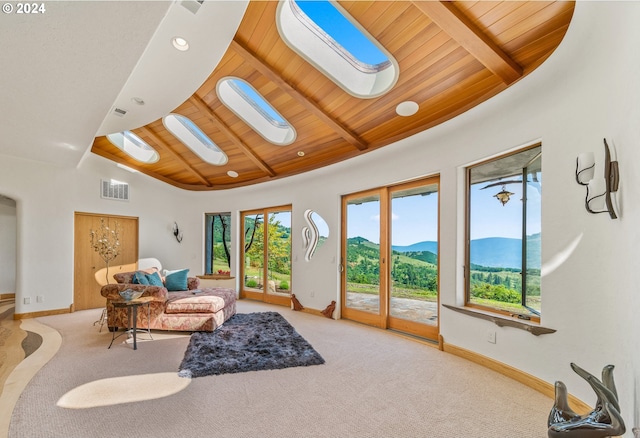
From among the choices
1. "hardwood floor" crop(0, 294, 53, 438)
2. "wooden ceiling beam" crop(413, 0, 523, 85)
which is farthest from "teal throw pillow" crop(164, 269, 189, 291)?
"wooden ceiling beam" crop(413, 0, 523, 85)

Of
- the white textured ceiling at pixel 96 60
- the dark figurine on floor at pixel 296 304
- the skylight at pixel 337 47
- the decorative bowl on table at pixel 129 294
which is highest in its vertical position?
the skylight at pixel 337 47

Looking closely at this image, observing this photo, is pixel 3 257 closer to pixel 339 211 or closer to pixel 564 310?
pixel 339 211

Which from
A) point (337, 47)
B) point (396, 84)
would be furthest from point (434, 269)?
point (337, 47)

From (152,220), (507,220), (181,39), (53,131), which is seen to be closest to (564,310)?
(507,220)

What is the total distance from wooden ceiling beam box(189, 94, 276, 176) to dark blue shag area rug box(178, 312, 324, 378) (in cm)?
295

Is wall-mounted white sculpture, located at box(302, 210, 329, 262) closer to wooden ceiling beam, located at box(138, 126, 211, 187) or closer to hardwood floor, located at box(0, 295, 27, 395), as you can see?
wooden ceiling beam, located at box(138, 126, 211, 187)

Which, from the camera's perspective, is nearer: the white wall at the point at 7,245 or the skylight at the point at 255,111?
the skylight at the point at 255,111

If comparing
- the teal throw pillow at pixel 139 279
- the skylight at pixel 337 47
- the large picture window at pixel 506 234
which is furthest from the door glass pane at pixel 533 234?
the teal throw pillow at pixel 139 279

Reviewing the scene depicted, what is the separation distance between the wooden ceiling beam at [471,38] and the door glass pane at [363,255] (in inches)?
93.8

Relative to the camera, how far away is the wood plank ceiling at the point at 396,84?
2.33m

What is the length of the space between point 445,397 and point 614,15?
2848mm

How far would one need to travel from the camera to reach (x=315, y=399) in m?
2.44

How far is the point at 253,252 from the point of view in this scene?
6945 mm

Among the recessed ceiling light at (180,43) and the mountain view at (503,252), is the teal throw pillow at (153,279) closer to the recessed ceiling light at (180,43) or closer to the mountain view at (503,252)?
the recessed ceiling light at (180,43)
